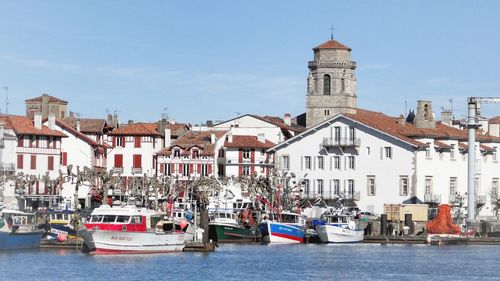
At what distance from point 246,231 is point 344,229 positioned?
7679 millimetres

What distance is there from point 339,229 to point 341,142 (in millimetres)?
21571

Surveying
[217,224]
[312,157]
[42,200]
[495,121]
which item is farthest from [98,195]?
[495,121]

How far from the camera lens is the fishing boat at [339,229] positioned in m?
122

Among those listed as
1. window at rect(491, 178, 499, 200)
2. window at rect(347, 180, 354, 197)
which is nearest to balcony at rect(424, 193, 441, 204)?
window at rect(347, 180, 354, 197)

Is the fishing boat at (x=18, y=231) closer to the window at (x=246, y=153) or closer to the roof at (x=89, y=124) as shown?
the window at (x=246, y=153)

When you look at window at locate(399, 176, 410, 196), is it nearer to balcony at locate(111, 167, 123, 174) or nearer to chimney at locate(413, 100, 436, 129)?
chimney at locate(413, 100, 436, 129)

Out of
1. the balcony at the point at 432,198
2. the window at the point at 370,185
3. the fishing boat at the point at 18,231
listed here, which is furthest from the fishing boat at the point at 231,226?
the balcony at the point at 432,198

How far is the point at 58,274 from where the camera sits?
86.2 metres

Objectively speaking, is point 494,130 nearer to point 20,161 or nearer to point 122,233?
point 20,161

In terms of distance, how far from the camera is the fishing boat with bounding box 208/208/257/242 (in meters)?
119

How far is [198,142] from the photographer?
528ft

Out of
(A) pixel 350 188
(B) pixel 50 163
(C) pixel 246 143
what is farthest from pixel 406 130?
(B) pixel 50 163

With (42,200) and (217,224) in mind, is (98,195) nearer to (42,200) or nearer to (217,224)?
(42,200)

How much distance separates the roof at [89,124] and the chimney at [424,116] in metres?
35.9
